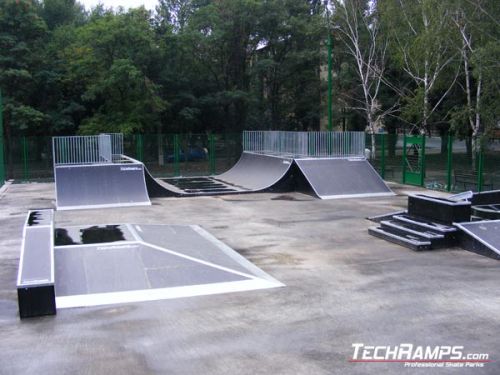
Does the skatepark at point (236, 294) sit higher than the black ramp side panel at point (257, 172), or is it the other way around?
the black ramp side panel at point (257, 172)

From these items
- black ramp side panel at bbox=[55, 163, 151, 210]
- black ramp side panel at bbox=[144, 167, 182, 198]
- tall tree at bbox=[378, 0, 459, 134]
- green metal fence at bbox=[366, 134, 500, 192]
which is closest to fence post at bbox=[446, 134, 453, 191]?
green metal fence at bbox=[366, 134, 500, 192]

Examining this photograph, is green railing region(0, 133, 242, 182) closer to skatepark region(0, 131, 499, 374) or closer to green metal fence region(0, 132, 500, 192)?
green metal fence region(0, 132, 500, 192)

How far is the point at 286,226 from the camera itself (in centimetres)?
1376

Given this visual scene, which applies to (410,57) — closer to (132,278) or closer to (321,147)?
(321,147)

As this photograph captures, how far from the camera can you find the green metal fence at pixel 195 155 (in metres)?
23.1

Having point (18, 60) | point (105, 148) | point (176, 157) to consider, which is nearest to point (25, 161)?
point (18, 60)

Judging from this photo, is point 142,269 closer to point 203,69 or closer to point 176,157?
point 176,157

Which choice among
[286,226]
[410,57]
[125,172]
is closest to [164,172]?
[125,172]

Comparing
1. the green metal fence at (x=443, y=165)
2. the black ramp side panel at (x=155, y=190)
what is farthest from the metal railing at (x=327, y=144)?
the black ramp side panel at (x=155, y=190)

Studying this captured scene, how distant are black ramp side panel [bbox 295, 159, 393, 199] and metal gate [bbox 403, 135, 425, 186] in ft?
8.38

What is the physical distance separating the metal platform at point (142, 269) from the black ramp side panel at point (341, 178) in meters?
8.78

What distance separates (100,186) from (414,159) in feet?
42.1

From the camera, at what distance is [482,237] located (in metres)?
10.7

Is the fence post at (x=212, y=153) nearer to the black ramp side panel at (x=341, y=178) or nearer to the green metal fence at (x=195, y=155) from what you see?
the green metal fence at (x=195, y=155)
